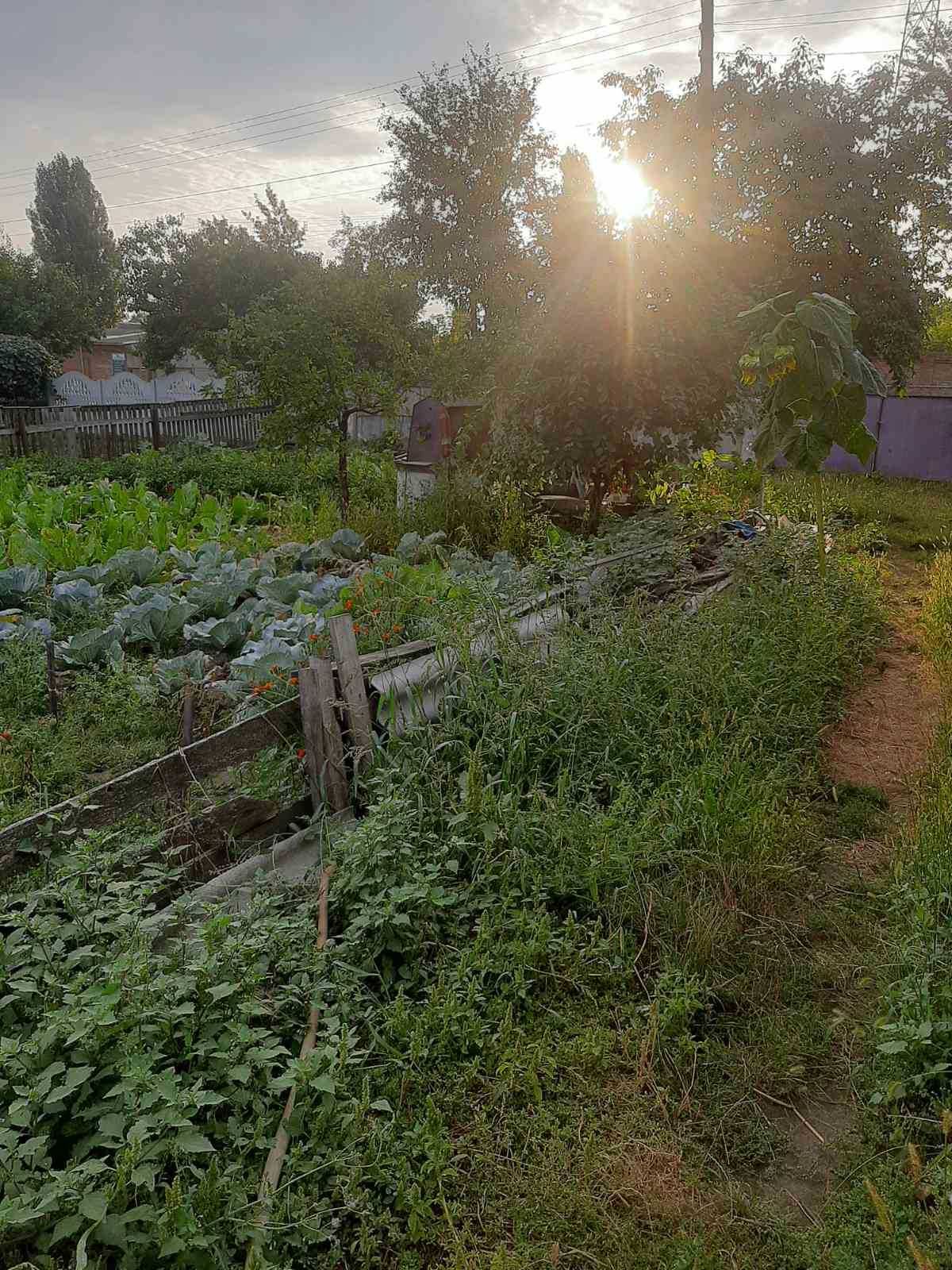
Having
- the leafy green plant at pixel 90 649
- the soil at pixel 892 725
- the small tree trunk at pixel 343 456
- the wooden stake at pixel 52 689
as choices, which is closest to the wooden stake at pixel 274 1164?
the wooden stake at pixel 52 689

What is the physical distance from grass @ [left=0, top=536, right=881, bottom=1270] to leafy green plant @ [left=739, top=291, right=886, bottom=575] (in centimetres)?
291

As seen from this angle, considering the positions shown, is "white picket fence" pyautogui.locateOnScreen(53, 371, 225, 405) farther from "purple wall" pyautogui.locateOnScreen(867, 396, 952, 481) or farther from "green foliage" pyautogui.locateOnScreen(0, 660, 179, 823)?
"green foliage" pyautogui.locateOnScreen(0, 660, 179, 823)

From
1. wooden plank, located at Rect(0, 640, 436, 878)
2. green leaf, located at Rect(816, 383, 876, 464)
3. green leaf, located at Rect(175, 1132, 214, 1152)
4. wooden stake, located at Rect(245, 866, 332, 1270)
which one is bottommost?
wooden stake, located at Rect(245, 866, 332, 1270)

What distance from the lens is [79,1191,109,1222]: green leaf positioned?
1.64 metres

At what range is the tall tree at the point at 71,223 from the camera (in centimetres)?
4544

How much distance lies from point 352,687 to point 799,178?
13300 mm

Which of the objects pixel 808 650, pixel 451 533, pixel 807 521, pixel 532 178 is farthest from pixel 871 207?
pixel 532 178

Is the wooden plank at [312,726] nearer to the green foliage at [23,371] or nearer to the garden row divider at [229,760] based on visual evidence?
the garden row divider at [229,760]

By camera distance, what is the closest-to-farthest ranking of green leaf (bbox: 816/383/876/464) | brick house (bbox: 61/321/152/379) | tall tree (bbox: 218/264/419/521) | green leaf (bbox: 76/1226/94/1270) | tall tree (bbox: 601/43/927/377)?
1. green leaf (bbox: 76/1226/94/1270)
2. green leaf (bbox: 816/383/876/464)
3. tall tree (bbox: 218/264/419/521)
4. tall tree (bbox: 601/43/927/377)
5. brick house (bbox: 61/321/152/379)

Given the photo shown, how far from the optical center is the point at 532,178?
84.5 feet

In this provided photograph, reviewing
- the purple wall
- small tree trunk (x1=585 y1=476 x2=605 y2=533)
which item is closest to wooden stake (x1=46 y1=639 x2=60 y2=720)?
small tree trunk (x1=585 y1=476 x2=605 y2=533)

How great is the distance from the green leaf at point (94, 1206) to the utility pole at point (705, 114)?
11.6 metres

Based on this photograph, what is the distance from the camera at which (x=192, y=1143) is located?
1801 millimetres

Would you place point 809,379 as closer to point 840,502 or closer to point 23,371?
point 840,502
